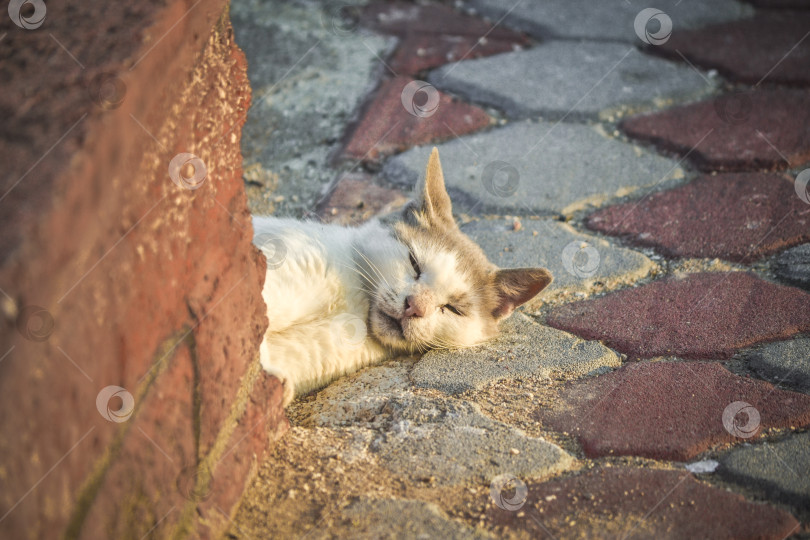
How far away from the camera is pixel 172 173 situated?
1.21 meters

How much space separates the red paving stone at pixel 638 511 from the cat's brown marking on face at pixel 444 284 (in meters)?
0.82

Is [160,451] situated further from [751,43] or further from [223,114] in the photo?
[751,43]

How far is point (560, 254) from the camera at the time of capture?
2.63 meters

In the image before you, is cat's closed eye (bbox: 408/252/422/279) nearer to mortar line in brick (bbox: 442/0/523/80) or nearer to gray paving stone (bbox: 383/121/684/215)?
gray paving stone (bbox: 383/121/684/215)

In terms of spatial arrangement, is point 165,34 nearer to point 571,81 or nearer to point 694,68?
point 571,81

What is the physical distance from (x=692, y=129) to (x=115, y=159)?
291 centimetres

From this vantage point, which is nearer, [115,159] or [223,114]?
[115,159]

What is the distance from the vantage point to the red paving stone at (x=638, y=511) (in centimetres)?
139

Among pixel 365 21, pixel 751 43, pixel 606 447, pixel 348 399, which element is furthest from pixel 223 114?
pixel 751 43

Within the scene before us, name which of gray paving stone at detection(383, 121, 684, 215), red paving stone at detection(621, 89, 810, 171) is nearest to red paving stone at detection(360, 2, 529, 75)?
gray paving stone at detection(383, 121, 684, 215)

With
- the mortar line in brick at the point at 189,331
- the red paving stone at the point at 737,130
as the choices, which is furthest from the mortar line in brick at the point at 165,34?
the red paving stone at the point at 737,130

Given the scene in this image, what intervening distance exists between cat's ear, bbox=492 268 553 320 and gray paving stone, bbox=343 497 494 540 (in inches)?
40.0

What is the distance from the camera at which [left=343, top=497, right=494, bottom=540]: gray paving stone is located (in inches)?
52.7

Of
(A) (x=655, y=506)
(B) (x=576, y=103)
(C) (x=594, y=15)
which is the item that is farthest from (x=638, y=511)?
(C) (x=594, y=15)
